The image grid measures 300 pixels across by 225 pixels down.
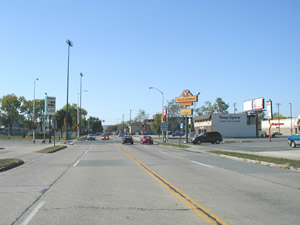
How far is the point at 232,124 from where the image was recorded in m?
76.9

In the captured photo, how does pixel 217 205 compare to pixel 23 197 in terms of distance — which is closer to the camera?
pixel 217 205

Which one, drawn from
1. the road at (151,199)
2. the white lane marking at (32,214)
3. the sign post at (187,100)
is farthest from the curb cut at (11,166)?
the sign post at (187,100)

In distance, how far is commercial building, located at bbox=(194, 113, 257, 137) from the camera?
76.0 meters

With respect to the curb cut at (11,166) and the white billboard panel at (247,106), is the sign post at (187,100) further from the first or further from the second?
the curb cut at (11,166)

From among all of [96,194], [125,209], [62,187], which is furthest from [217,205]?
[62,187]

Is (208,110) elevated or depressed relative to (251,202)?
elevated

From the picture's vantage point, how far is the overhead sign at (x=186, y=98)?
49.0m

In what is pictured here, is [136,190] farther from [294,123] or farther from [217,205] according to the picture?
[294,123]

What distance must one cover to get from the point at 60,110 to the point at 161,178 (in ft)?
385

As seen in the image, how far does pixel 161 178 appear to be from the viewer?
36.9ft

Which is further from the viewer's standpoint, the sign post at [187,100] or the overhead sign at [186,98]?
the overhead sign at [186,98]

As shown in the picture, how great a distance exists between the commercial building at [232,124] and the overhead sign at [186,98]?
89.8 ft

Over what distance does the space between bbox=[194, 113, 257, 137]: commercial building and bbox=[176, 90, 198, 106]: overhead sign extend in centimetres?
2738

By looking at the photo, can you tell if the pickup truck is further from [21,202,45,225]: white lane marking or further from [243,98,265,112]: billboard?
[243,98,265,112]: billboard
